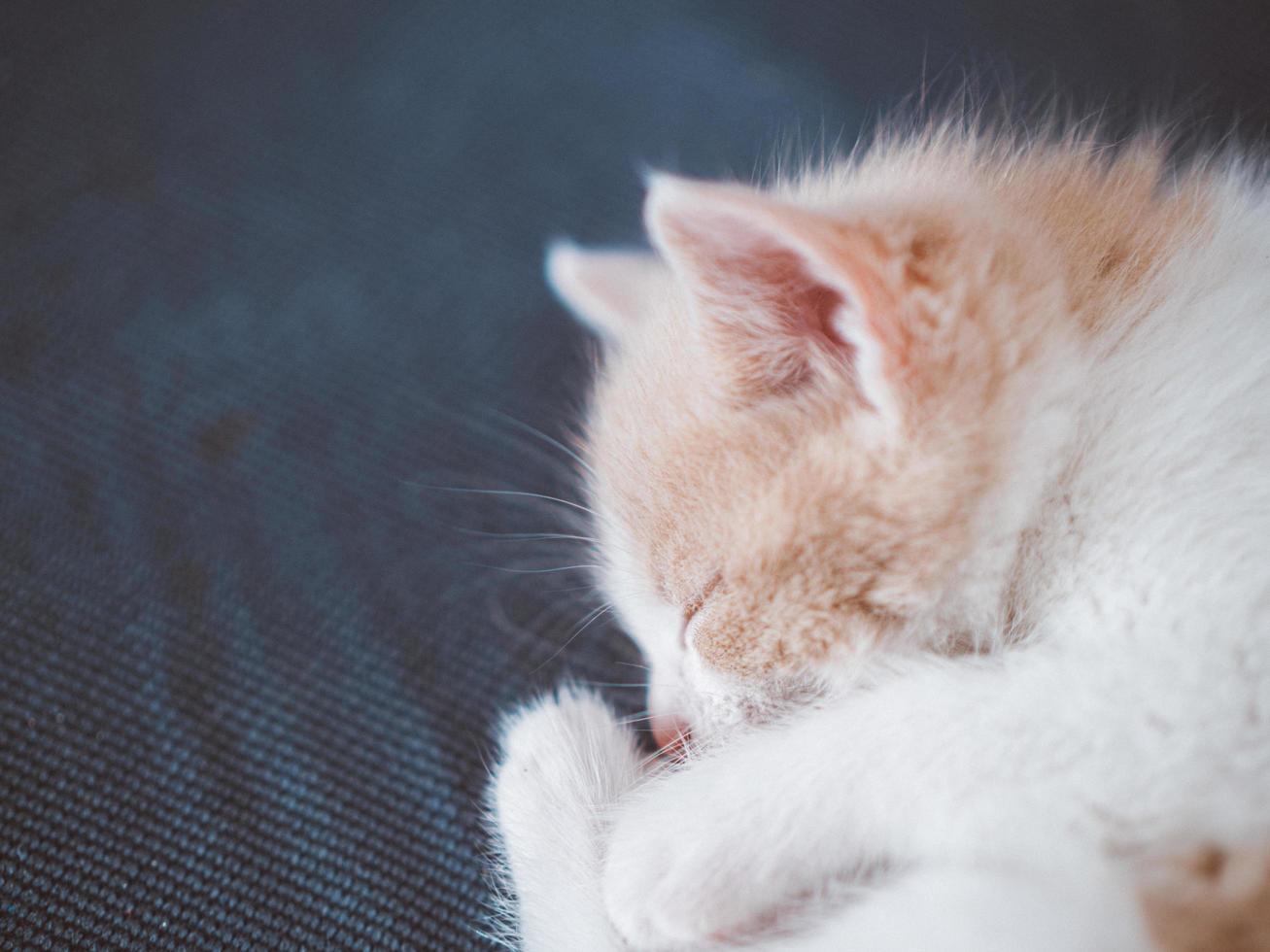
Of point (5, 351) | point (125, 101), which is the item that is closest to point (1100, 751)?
point (5, 351)

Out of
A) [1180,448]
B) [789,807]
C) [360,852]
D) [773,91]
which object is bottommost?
[360,852]

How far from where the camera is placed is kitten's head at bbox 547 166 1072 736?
675 millimetres

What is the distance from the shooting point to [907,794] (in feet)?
2.17

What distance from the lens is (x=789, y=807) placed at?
70 centimetres

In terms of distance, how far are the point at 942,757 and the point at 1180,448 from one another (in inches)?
12.1

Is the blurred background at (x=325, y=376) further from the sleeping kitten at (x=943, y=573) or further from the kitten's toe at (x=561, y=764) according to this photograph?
the sleeping kitten at (x=943, y=573)

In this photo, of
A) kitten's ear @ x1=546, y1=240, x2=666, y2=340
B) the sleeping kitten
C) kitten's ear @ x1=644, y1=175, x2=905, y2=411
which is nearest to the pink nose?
the sleeping kitten

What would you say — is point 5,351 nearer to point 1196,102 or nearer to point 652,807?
point 652,807

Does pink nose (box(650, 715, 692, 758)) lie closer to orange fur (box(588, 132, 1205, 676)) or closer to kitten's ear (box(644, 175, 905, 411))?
orange fur (box(588, 132, 1205, 676))

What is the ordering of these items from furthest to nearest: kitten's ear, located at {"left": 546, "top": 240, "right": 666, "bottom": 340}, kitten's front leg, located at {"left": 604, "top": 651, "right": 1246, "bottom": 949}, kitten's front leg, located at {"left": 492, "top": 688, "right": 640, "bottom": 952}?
kitten's ear, located at {"left": 546, "top": 240, "right": 666, "bottom": 340} → kitten's front leg, located at {"left": 492, "top": 688, "right": 640, "bottom": 952} → kitten's front leg, located at {"left": 604, "top": 651, "right": 1246, "bottom": 949}

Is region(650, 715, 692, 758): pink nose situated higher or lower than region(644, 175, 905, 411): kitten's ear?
lower

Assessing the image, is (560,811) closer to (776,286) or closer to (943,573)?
(943,573)

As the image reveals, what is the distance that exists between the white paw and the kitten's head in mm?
117

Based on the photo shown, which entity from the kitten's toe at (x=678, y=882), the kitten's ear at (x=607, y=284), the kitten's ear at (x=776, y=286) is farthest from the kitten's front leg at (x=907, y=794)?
the kitten's ear at (x=607, y=284)
